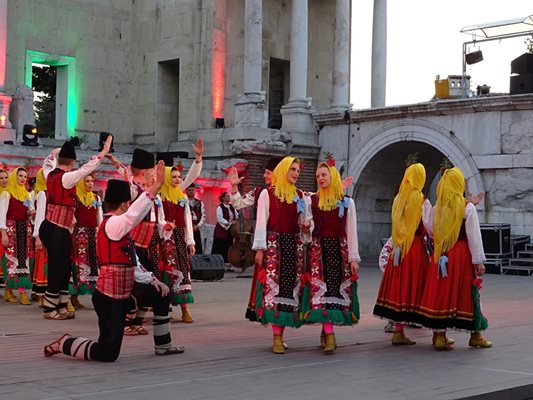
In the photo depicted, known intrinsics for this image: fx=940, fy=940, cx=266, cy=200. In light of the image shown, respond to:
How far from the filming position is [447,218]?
9195 mm

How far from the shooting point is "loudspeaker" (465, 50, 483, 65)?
83.7 ft

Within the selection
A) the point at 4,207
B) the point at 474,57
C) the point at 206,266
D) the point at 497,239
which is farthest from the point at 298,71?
the point at 4,207

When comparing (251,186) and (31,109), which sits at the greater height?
(31,109)

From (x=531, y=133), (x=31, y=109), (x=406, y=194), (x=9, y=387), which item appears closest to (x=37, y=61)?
(x=31, y=109)

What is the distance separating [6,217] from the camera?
13.2 meters

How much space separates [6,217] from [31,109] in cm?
1044

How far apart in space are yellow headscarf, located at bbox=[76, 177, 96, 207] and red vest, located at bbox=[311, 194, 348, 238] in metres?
3.92

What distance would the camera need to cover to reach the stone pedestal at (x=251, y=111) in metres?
24.3

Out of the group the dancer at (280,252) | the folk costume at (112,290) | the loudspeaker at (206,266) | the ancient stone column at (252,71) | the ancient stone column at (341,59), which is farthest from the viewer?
the ancient stone column at (341,59)

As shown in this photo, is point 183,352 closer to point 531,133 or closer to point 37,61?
point 531,133

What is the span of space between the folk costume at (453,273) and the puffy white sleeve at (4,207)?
20.5 feet

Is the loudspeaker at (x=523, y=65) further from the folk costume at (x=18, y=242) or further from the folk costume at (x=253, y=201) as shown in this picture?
the folk costume at (x=253, y=201)

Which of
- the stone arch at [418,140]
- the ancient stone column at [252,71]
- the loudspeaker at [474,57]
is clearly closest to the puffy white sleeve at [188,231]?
the stone arch at [418,140]

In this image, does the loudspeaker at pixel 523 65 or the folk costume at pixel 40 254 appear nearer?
the folk costume at pixel 40 254
